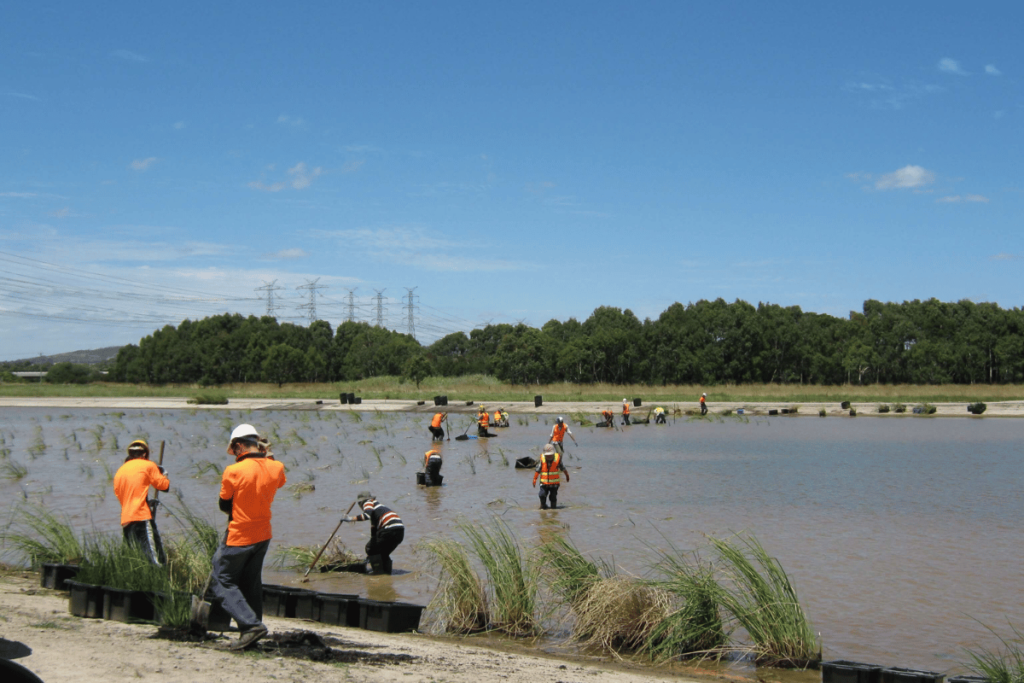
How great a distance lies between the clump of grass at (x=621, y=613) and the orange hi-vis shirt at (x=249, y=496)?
353cm

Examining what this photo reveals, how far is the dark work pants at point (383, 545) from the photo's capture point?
39.3ft

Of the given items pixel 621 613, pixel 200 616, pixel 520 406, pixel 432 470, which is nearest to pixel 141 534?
pixel 200 616

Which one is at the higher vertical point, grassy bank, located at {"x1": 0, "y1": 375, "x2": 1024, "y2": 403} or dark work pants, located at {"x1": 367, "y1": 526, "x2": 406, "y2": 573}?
grassy bank, located at {"x1": 0, "y1": 375, "x2": 1024, "y2": 403}

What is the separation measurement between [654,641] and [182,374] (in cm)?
11305

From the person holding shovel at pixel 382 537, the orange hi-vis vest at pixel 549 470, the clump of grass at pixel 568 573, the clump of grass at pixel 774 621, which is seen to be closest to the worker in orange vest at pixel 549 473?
the orange hi-vis vest at pixel 549 470

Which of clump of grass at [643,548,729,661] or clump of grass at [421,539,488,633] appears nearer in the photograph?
clump of grass at [643,548,729,661]

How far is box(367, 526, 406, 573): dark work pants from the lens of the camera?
39.3ft

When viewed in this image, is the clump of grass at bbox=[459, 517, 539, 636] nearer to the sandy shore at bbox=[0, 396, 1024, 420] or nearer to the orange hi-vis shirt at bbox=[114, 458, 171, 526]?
the orange hi-vis shirt at bbox=[114, 458, 171, 526]

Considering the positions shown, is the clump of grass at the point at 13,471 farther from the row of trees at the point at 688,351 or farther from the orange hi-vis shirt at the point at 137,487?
the row of trees at the point at 688,351

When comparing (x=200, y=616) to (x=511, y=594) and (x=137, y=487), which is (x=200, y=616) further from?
(x=511, y=594)

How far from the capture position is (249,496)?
7102mm

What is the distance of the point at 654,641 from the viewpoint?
8680mm

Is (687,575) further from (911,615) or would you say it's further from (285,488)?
(285,488)

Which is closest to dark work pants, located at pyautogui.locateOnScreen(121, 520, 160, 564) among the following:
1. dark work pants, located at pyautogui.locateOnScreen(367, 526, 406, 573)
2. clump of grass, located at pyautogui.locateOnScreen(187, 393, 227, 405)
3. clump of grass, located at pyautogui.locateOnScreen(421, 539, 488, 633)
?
clump of grass, located at pyautogui.locateOnScreen(421, 539, 488, 633)
